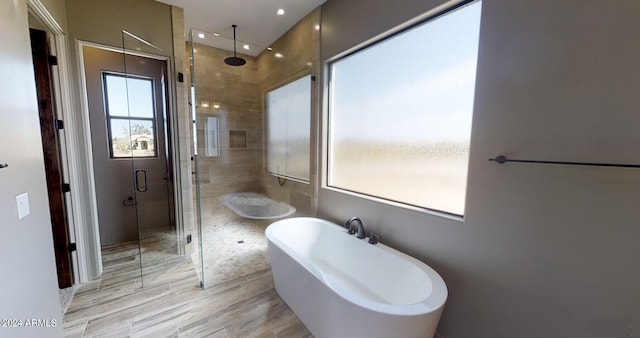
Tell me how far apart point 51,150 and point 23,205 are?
4.44ft

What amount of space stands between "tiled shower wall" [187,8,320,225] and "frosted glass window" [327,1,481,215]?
1.75 feet

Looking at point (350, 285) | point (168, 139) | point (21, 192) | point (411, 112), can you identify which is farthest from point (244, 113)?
point (350, 285)

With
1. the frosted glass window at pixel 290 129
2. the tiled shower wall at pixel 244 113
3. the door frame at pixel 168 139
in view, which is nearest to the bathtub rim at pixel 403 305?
the tiled shower wall at pixel 244 113

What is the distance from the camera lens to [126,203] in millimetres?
3285

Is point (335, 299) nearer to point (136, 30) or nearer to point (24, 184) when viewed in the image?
point (24, 184)

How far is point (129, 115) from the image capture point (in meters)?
2.91

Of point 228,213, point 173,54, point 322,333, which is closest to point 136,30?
point 173,54

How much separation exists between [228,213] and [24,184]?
2594mm

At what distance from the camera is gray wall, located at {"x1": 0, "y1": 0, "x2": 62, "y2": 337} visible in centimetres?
106

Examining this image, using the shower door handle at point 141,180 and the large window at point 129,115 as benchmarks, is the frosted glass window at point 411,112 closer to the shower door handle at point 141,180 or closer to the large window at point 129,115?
the large window at point 129,115

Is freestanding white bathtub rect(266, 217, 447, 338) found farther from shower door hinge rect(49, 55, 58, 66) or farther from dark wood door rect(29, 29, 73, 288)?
shower door hinge rect(49, 55, 58, 66)

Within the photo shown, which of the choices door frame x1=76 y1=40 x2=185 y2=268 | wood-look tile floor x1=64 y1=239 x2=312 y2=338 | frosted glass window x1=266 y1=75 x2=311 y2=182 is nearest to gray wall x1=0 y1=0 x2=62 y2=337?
wood-look tile floor x1=64 y1=239 x2=312 y2=338

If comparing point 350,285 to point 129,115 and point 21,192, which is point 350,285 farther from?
point 129,115

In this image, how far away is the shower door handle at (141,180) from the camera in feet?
9.85
